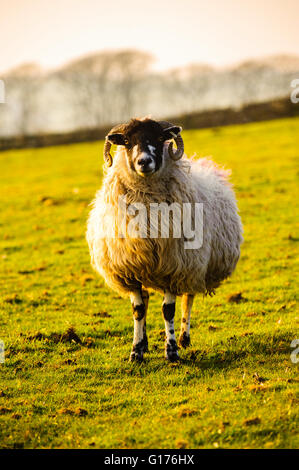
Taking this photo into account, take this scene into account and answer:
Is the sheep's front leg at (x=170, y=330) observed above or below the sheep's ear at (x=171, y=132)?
below

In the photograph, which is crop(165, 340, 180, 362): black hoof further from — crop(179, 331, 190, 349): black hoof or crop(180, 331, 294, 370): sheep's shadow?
crop(179, 331, 190, 349): black hoof

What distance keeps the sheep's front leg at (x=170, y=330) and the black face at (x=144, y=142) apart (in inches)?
69.7

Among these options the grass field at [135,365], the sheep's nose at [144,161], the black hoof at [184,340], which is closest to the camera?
the grass field at [135,365]

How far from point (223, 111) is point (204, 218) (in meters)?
30.7

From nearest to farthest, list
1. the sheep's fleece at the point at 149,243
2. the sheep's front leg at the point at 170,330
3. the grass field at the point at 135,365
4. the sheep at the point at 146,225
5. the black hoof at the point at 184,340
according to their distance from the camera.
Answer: the grass field at the point at 135,365
the sheep at the point at 146,225
the sheep's fleece at the point at 149,243
the sheep's front leg at the point at 170,330
the black hoof at the point at 184,340

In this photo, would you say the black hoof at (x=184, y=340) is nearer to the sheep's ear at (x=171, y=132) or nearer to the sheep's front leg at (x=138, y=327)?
the sheep's front leg at (x=138, y=327)

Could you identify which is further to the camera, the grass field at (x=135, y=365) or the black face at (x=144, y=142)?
the black face at (x=144, y=142)

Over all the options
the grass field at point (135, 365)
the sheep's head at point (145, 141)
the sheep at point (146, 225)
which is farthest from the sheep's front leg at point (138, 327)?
the sheep's head at point (145, 141)

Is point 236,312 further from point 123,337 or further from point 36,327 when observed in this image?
point 36,327

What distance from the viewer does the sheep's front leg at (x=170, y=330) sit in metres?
7.35

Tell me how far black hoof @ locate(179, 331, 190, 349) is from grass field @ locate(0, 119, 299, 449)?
0.13 meters

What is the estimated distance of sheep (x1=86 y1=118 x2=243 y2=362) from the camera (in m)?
7.12

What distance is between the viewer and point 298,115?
35.4 meters

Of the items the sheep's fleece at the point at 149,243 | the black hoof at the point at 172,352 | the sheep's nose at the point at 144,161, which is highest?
the sheep's nose at the point at 144,161
